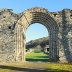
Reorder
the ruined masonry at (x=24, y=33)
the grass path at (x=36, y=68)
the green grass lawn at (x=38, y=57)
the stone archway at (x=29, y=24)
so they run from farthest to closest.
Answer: the green grass lawn at (x=38, y=57) < the stone archway at (x=29, y=24) < the ruined masonry at (x=24, y=33) < the grass path at (x=36, y=68)

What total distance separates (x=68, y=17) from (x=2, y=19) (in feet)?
20.0

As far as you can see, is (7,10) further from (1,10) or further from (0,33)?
(0,33)

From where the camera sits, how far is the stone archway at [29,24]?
947 inches

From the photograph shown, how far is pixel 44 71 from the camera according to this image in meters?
15.8

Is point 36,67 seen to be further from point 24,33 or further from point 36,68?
point 24,33

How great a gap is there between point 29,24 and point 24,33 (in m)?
1.07

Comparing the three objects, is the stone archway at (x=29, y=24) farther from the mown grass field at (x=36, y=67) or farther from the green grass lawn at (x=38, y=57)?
the mown grass field at (x=36, y=67)

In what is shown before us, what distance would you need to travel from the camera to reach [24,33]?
24594mm

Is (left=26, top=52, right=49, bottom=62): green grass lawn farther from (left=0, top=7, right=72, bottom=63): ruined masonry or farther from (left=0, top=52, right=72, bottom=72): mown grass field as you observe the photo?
(left=0, top=52, right=72, bottom=72): mown grass field

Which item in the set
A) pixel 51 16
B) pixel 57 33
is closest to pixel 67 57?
pixel 57 33

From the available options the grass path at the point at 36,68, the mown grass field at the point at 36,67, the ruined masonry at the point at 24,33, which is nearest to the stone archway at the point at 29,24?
the ruined masonry at the point at 24,33

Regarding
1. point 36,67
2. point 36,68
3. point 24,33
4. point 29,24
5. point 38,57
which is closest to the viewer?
point 36,68

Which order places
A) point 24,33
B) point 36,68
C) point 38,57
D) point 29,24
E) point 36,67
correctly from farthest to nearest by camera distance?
point 38,57 → point 29,24 → point 24,33 → point 36,67 → point 36,68

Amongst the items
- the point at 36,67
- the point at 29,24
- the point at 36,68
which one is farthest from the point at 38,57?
the point at 36,68
